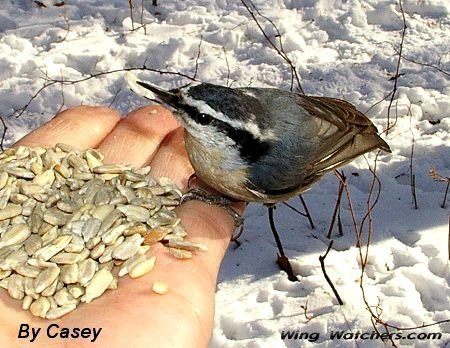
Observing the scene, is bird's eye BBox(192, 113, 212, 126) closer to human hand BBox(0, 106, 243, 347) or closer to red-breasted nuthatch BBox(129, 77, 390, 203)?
red-breasted nuthatch BBox(129, 77, 390, 203)

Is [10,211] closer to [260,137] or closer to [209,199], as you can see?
[209,199]

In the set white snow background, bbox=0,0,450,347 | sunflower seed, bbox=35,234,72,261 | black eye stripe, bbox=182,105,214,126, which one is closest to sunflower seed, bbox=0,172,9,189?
sunflower seed, bbox=35,234,72,261

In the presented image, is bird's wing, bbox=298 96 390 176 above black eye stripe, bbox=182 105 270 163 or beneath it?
beneath

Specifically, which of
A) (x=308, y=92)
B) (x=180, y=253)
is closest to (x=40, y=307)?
(x=180, y=253)

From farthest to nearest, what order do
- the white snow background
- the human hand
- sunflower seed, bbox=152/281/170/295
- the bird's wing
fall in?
the white snow background → the bird's wing → sunflower seed, bbox=152/281/170/295 → the human hand

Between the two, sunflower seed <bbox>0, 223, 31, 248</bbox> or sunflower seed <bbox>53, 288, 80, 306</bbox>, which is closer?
sunflower seed <bbox>53, 288, 80, 306</bbox>

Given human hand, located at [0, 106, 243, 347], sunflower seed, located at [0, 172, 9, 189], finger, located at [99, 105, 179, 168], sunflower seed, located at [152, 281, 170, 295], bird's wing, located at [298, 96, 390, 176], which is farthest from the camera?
finger, located at [99, 105, 179, 168]

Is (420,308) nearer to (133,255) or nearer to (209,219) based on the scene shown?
(209,219)
